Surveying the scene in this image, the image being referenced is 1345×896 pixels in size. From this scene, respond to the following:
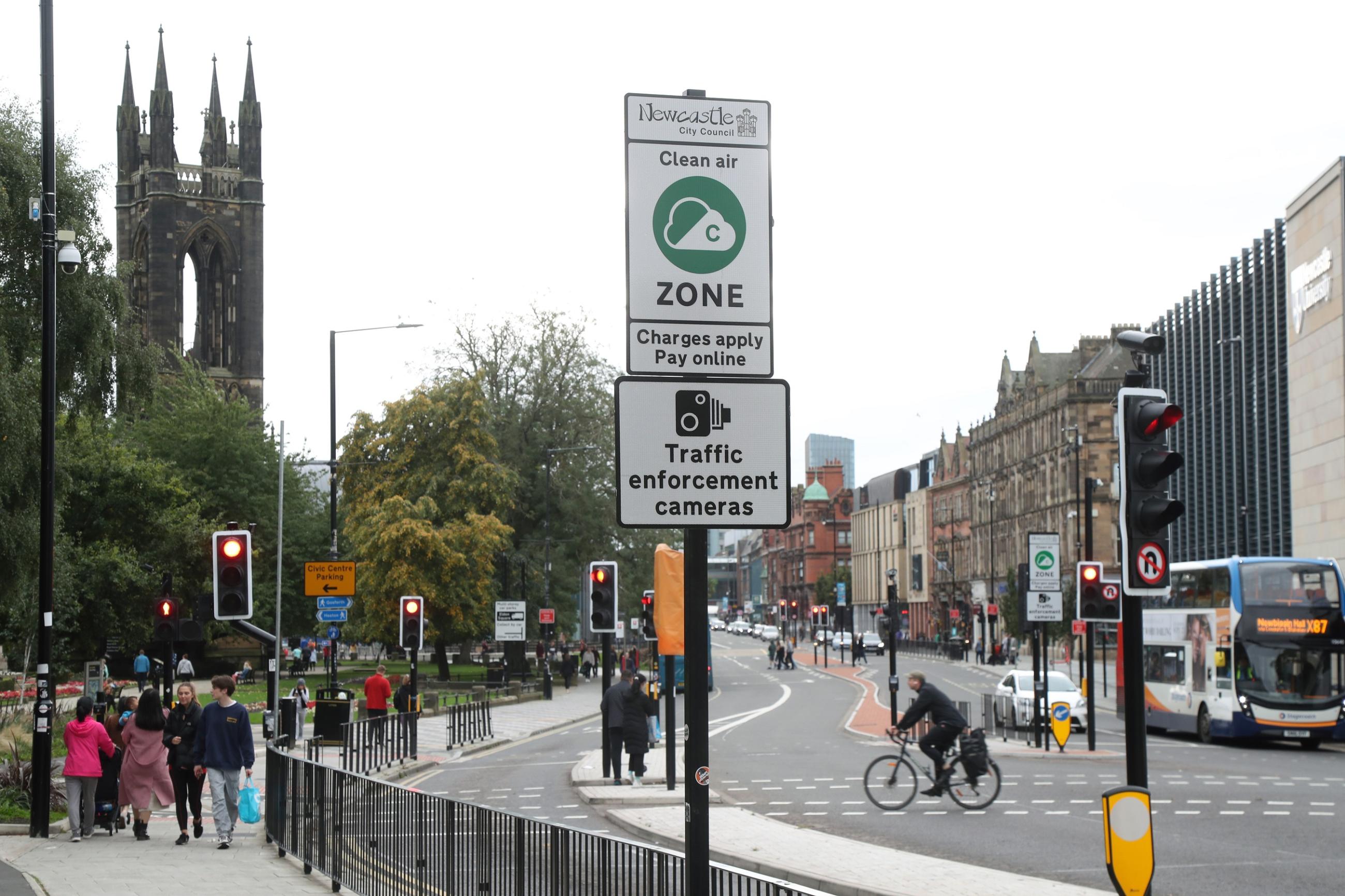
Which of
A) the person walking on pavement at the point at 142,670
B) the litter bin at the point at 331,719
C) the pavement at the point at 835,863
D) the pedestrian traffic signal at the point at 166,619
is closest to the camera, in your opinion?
the pavement at the point at 835,863

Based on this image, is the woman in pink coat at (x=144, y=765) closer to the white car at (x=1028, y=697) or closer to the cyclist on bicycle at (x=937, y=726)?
the cyclist on bicycle at (x=937, y=726)

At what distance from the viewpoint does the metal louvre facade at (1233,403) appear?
64812mm

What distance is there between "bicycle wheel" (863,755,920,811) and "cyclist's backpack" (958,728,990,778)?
73cm

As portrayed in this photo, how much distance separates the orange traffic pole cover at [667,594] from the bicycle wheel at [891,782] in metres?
2.95

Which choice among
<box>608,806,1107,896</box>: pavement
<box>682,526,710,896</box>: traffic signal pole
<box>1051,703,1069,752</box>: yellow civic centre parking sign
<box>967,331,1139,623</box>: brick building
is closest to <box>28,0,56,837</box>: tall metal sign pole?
<box>608,806,1107,896</box>: pavement

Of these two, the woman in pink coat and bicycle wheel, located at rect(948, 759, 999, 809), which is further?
bicycle wheel, located at rect(948, 759, 999, 809)

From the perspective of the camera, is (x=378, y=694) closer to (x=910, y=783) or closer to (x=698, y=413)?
(x=910, y=783)

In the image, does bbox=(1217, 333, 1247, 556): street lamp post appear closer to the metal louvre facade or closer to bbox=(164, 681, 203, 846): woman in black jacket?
the metal louvre facade

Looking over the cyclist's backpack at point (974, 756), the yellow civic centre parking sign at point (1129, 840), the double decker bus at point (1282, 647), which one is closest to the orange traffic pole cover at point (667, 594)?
the cyclist's backpack at point (974, 756)

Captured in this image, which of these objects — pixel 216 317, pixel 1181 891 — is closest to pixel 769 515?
pixel 1181 891

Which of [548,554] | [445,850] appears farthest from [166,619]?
[548,554]

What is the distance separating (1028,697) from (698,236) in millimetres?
35144

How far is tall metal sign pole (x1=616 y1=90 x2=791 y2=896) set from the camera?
5.63 metres

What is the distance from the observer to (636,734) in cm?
2267
